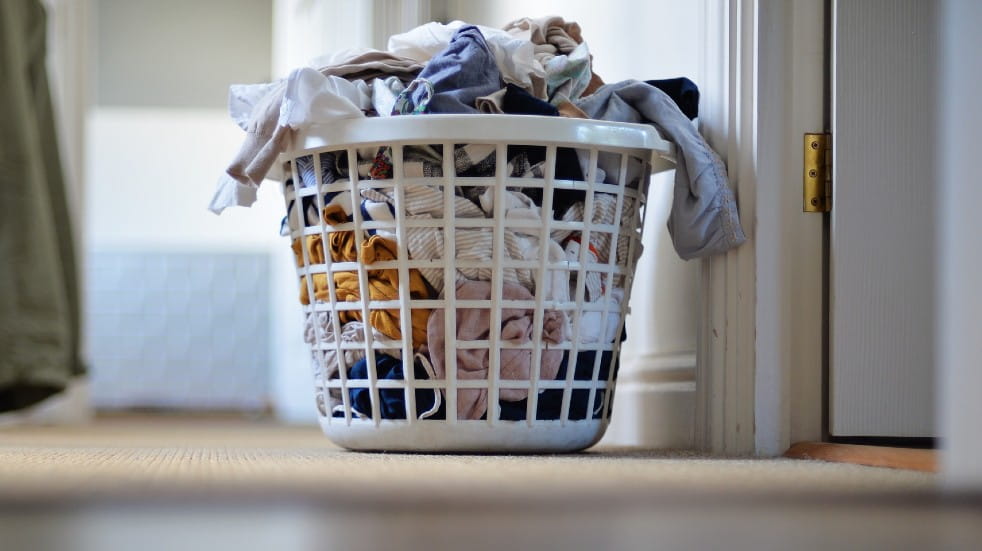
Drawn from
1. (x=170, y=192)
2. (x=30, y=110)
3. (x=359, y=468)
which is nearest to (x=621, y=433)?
(x=359, y=468)

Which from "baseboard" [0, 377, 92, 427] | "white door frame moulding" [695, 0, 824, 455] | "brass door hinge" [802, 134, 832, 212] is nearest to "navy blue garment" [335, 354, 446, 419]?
"white door frame moulding" [695, 0, 824, 455]

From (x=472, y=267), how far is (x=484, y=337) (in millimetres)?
68

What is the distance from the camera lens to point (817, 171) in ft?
4.01

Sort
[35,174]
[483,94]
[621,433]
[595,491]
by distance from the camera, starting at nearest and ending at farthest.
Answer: [35,174] < [595,491] < [483,94] < [621,433]

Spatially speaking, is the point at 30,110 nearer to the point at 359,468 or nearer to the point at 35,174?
the point at 35,174

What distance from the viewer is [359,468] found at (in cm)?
88

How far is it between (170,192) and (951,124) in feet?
Answer: 11.1

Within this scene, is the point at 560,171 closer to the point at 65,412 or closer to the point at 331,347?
the point at 331,347

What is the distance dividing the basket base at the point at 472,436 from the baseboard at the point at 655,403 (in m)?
0.22

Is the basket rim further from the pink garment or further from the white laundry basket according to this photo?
the pink garment

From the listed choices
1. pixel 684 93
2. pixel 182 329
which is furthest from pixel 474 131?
pixel 182 329

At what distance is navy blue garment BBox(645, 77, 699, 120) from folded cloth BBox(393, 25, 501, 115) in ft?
0.71

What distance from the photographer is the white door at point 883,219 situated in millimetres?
1192

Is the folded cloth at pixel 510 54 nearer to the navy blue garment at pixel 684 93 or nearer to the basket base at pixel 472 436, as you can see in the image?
the navy blue garment at pixel 684 93
